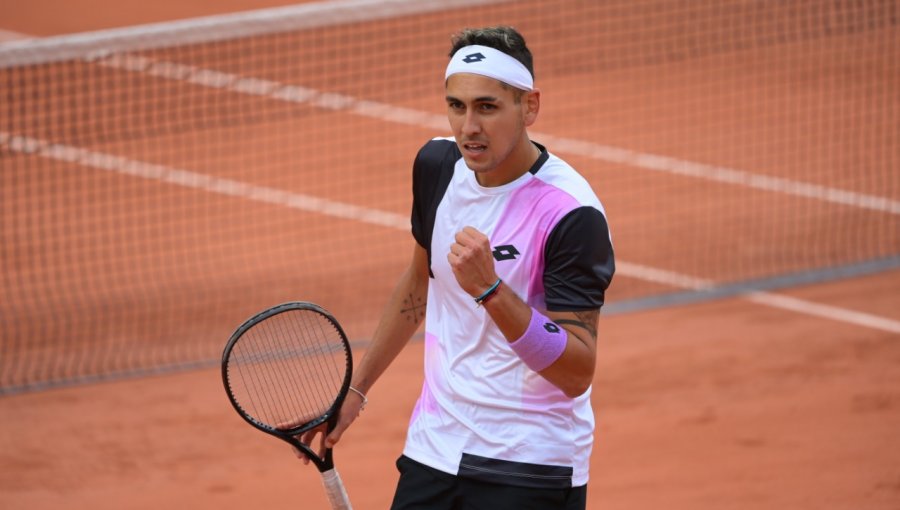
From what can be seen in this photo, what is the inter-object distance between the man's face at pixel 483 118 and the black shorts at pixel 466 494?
3.10ft

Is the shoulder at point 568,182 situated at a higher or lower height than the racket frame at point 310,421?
higher

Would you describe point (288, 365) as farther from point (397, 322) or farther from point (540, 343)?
point (540, 343)

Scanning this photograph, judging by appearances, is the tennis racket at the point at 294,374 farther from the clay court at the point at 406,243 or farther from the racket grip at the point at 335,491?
the clay court at the point at 406,243

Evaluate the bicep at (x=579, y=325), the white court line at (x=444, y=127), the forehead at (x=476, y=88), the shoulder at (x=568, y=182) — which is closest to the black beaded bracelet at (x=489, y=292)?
the bicep at (x=579, y=325)

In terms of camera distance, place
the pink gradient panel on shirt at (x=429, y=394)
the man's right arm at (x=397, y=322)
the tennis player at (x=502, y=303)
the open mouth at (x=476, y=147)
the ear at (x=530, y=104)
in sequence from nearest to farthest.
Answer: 1. the tennis player at (x=502, y=303)
2. the open mouth at (x=476, y=147)
3. the ear at (x=530, y=104)
4. the pink gradient panel on shirt at (x=429, y=394)
5. the man's right arm at (x=397, y=322)

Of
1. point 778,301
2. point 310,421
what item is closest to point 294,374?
point 310,421

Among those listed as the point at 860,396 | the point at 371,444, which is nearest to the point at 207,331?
the point at 371,444

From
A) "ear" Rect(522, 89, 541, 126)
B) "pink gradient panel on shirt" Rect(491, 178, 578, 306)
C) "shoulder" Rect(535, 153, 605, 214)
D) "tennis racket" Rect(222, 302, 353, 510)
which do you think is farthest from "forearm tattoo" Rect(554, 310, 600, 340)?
"tennis racket" Rect(222, 302, 353, 510)

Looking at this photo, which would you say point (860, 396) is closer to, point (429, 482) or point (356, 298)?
point (356, 298)

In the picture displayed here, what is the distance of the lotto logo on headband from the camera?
3.63 m

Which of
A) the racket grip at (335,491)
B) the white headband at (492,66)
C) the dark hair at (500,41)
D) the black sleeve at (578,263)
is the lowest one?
the racket grip at (335,491)

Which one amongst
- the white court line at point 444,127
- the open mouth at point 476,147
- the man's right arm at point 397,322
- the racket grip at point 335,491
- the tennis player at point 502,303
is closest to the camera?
the tennis player at point 502,303

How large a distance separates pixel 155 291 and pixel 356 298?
1.60 m

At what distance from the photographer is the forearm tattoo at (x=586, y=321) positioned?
11.5 feet
